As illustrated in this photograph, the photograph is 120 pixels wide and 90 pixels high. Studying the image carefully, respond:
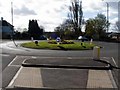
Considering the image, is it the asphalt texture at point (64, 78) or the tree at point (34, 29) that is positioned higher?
the tree at point (34, 29)

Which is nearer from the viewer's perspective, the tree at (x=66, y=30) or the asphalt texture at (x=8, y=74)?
the asphalt texture at (x=8, y=74)

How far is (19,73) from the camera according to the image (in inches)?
639

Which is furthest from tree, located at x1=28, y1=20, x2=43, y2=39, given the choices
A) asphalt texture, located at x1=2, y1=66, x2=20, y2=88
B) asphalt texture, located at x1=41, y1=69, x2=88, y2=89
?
asphalt texture, located at x1=41, y1=69, x2=88, y2=89

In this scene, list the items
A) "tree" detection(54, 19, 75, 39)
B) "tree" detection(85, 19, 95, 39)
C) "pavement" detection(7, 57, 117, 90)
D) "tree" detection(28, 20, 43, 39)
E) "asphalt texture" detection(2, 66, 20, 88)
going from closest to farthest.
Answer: "pavement" detection(7, 57, 117, 90) < "asphalt texture" detection(2, 66, 20, 88) < "tree" detection(85, 19, 95, 39) < "tree" detection(54, 19, 75, 39) < "tree" detection(28, 20, 43, 39)

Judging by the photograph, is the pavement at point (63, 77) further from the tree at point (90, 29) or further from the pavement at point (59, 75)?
the tree at point (90, 29)

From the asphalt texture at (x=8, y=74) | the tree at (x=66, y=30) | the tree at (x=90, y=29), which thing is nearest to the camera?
the asphalt texture at (x=8, y=74)

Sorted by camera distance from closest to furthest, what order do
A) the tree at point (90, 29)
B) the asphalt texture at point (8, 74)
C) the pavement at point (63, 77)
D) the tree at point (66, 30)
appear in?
the pavement at point (63, 77) → the asphalt texture at point (8, 74) → the tree at point (90, 29) → the tree at point (66, 30)

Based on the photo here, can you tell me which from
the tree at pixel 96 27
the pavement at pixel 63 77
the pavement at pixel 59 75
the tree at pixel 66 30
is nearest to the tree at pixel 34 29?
the tree at pixel 66 30

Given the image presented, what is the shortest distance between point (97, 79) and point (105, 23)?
64545mm

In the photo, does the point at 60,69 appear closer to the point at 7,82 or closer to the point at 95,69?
the point at 95,69

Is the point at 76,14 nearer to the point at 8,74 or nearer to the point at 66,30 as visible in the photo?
the point at 66,30

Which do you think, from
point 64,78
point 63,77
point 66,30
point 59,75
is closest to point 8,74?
point 59,75

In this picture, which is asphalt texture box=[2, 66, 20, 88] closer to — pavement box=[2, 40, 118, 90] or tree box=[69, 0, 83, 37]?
pavement box=[2, 40, 118, 90]

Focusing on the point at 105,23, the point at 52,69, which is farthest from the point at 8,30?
the point at 52,69
